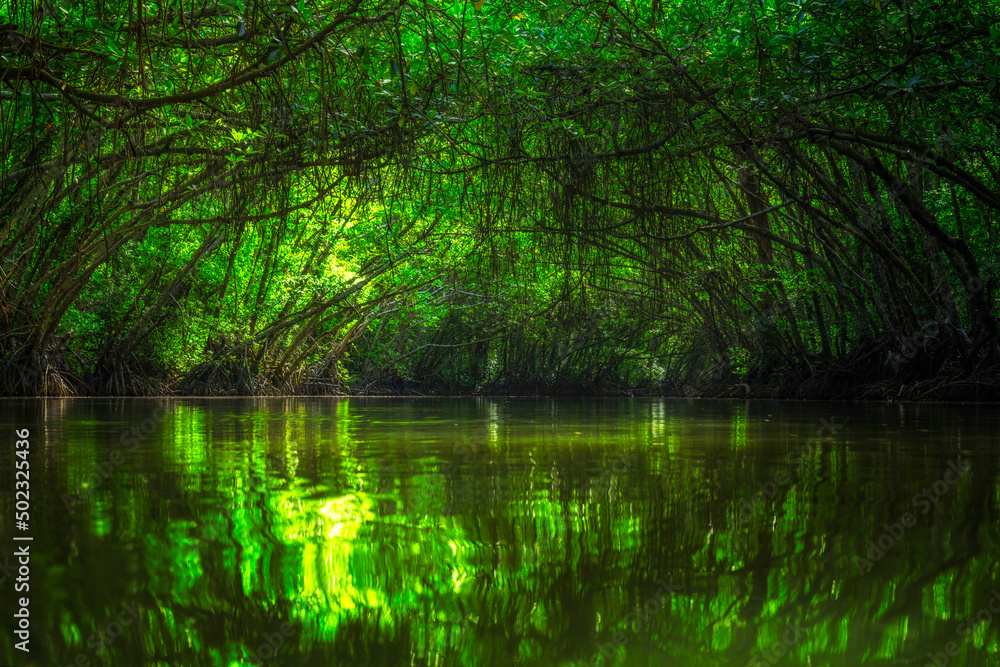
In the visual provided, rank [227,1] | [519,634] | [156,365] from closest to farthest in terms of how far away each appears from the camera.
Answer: [519,634]
[227,1]
[156,365]

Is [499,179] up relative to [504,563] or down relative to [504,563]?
up

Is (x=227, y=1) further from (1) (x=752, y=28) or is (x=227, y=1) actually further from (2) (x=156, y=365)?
(2) (x=156, y=365)

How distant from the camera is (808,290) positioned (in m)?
A: 11.0

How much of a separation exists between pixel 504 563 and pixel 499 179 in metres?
5.73

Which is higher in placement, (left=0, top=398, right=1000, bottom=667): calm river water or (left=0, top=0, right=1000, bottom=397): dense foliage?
(left=0, top=0, right=1000, bottom=397): dense foliage

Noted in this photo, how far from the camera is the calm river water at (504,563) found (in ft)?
3.12

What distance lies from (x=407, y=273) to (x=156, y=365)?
167 inches

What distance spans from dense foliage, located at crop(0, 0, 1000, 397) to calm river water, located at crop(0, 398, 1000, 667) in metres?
1.17

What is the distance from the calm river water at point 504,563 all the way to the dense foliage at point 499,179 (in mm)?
1169

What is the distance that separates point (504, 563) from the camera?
1.33 meters

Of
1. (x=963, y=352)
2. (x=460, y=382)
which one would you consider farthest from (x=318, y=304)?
(x=963, y=352)

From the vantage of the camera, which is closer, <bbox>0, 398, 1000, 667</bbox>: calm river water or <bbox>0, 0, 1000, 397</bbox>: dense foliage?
<bbox>0, 398, 1000, 667</bbox>: calm river water

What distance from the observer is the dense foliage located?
15.3 feet

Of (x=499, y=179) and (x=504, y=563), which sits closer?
(x=504, y=563)
